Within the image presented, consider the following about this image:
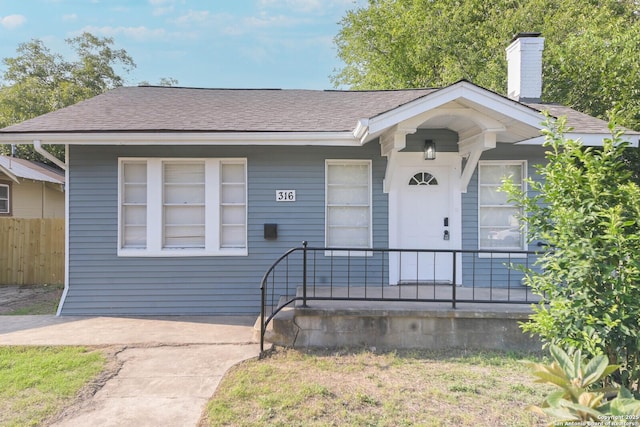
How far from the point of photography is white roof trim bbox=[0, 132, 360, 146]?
5.36 m

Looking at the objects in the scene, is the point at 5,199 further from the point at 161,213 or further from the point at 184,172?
the point at 184,172

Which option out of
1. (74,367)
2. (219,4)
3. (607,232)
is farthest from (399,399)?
(219,4)

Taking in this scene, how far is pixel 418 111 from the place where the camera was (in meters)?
4.77

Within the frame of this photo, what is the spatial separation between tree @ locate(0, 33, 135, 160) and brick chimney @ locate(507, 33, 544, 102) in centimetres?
2055

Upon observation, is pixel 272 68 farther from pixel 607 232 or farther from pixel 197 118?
pixel 607 232


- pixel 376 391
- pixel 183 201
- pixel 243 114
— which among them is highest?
pixel 243 114

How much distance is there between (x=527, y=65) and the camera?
685cm

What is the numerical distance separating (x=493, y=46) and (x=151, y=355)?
47.8 ft

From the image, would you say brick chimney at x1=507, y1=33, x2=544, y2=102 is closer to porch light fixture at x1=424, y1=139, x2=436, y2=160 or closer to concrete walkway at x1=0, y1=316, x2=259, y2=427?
porch light fixture at x1=424, y1=139, x2=436, y2=160

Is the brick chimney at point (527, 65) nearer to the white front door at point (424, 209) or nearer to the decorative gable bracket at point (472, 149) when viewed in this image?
the decorative gable bracket at point (472, 149)

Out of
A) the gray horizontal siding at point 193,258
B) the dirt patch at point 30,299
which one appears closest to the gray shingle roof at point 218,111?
the gray horizontal siding at point 193,258

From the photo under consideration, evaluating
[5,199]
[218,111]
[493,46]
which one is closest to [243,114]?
[218,111]

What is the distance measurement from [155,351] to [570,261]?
4.29 metres

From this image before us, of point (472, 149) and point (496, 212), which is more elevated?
point (472, 149)
